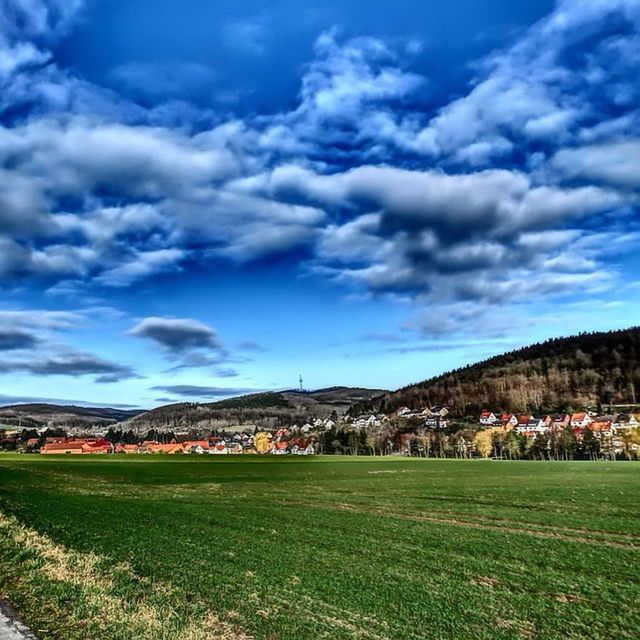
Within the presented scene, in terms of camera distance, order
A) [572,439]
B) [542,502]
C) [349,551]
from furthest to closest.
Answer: [572,439], [542,502], [349,551]

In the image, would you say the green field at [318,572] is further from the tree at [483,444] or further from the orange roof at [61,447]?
the orange roof at [61,447]

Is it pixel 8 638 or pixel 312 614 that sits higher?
pixel 8 638

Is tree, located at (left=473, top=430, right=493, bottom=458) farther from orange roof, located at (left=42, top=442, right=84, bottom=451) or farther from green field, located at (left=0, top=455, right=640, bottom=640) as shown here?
orange roof, located at (left=42, top=442, right=84, bottom=451)

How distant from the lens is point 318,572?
570 inches

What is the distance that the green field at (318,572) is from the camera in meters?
10.1

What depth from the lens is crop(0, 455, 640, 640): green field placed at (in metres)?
10.1

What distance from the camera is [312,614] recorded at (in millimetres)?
10617

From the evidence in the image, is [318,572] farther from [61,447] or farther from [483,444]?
[61,447]

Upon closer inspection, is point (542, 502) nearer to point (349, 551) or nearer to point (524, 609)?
point (349, 551)

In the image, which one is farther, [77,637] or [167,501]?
[167,501]

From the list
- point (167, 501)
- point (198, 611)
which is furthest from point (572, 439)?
point (198, 611)

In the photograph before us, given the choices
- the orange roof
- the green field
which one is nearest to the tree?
the green field

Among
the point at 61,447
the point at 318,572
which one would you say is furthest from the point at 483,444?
the point at 318,572

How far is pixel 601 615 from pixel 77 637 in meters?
10.6
